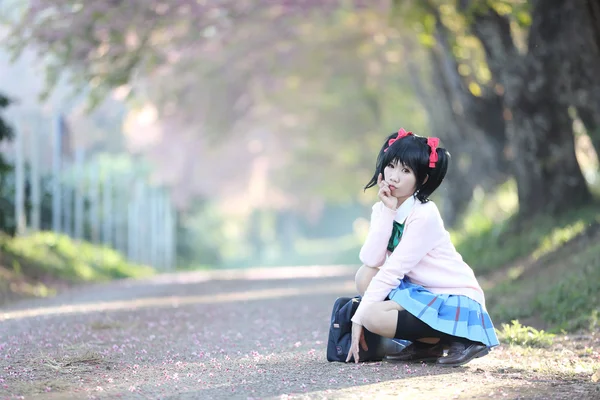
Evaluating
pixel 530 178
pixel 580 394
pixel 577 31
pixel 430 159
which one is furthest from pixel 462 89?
pixel 580 394

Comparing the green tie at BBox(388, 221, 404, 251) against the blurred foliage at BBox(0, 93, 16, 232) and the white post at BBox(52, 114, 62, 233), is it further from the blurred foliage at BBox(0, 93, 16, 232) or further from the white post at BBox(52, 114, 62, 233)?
the white post at BBox(52, 114, 62, 233)

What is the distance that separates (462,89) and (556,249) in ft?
16.2

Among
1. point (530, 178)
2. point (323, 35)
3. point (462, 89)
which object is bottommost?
point (530, 178)

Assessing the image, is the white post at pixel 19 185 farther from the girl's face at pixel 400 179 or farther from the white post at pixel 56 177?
the girl's face at pixel 400 179

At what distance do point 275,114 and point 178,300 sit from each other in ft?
64.2

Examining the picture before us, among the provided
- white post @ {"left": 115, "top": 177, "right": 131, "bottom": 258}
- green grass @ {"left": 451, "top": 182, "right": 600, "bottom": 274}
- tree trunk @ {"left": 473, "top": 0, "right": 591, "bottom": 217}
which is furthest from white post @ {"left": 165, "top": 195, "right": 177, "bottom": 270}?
tree trunk @ {"left": 473, "top": 0, "right": 591, "bottom": 217}

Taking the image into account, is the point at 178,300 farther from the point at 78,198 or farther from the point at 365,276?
the point at 78,198

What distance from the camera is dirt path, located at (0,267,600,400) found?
4.61m

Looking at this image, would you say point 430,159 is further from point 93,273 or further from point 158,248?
point 158,248

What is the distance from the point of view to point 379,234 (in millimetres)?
5469

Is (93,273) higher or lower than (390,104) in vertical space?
lower

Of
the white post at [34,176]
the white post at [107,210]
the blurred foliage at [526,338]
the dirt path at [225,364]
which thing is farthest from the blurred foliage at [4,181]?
the blurred foliage at [526,338]

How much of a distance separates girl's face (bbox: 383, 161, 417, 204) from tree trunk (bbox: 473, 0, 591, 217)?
818 centimetres

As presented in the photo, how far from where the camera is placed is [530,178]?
14375mm
